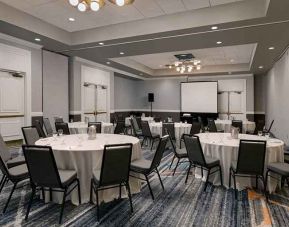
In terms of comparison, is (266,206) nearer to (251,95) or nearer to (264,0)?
(264,0)

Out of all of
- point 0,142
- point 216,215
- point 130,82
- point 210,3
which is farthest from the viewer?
point 130,82

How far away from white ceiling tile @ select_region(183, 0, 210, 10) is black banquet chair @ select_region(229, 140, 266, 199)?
3.06 m

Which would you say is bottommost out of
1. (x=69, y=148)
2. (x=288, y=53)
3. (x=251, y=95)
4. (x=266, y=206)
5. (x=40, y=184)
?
(x=266, y=206)

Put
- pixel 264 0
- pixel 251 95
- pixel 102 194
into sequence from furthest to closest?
1. pixel 251 95
2. pixel 264 0
3. pixel 102 194

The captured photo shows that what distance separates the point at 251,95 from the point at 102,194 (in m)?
10.7

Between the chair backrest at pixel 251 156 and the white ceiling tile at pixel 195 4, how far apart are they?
3062 mm

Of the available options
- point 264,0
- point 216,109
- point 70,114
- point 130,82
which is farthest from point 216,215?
point 130,82

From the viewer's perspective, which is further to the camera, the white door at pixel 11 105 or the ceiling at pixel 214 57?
the ceiling at pixel 214 57

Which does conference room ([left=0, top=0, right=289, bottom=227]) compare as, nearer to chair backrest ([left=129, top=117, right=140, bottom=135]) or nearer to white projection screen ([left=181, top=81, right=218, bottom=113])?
chair backrest ([left=129, top=117, right=140, bottom=135])

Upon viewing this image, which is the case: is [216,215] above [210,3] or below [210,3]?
below

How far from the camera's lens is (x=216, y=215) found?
2787 millimetres

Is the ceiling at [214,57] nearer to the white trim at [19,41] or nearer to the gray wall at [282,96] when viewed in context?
the gray wall at [282,96]

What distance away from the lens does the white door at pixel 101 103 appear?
9.79m

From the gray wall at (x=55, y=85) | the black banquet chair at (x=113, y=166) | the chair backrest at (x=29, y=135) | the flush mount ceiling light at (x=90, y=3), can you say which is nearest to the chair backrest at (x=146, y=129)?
the gray wall at (x=55, y=85)
